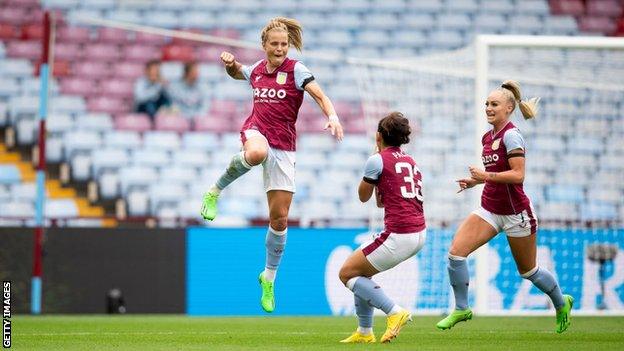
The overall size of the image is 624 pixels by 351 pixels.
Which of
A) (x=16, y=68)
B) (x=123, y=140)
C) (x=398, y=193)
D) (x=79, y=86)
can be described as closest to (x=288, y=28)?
(x=398, y=193)

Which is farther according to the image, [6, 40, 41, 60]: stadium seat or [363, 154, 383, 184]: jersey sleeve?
[6, 40, 41, 60]: stadium seat

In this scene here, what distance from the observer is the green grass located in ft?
24.9

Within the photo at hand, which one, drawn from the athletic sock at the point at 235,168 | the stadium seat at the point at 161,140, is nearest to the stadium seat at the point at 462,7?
the stadium seat at the point at 161,140

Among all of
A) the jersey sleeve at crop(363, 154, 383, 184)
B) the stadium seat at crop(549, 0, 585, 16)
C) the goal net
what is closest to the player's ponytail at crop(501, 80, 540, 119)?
the jersey sleeve at crop(363, 154, 383, 184)

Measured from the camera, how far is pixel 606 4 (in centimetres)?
2131

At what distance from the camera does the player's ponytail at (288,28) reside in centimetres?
867

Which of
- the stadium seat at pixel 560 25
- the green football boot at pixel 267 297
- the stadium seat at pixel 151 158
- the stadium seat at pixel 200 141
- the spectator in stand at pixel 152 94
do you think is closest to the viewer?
the green football boot at pixel 267 297

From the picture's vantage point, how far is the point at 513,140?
848cm

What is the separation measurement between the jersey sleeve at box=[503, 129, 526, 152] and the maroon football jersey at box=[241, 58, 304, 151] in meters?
1.58

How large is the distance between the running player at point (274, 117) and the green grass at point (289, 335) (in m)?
0.73

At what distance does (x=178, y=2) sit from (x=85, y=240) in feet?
26.1

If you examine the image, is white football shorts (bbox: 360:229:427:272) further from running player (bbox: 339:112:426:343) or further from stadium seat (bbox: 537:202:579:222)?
stadium seat (bbox: 537:202:579:222)

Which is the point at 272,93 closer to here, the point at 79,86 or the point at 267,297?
the point at 267,297

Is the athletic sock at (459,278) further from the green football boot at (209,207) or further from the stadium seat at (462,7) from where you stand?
the stadium seat at (462,7)
